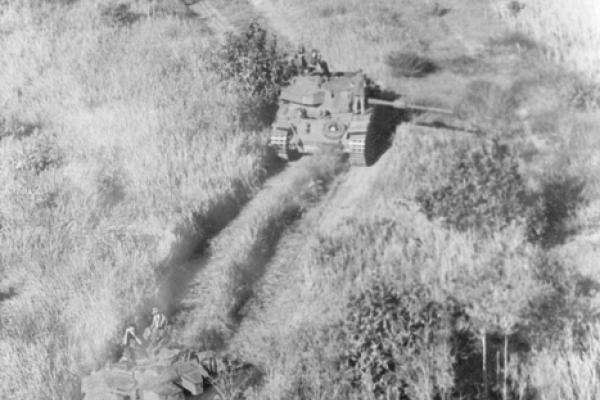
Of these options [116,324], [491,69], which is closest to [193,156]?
[116,324]

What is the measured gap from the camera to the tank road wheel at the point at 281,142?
17.1m

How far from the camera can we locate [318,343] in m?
10.8

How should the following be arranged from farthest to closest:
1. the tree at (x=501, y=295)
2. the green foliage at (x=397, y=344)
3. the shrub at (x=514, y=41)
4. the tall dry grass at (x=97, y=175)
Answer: the shrub at (x=514, y=41), the tall dry grass at (x=97, y=175), the tree at (x=501, y=295), the green foliage at (x=397, y=344)

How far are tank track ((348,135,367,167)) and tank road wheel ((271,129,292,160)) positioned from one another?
1.66 meters

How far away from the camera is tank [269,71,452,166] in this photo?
667 inches

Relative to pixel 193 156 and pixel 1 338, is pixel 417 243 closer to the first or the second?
pixel 193 156

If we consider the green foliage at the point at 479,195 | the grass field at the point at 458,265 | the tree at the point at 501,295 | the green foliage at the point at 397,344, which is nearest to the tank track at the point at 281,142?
the grass field at the point at 458,265

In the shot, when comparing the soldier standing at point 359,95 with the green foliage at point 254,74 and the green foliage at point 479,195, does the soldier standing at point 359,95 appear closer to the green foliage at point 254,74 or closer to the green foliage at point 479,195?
the green foliage at point 254,74

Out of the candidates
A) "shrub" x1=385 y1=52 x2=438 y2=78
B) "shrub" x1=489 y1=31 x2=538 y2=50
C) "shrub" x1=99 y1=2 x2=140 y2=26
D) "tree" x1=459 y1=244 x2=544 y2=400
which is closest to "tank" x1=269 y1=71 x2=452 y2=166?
"shrub" x1=385 y1=52 x2=438 y2=78

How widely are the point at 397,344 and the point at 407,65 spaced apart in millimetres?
13129

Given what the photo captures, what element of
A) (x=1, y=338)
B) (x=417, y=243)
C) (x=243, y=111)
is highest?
(x=243, y=111)

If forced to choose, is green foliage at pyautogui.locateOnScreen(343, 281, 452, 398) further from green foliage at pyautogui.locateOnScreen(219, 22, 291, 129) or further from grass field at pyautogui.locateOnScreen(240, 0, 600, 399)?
green foliage at pyautogui.locateOnScreen(219, 22, 291, 129)

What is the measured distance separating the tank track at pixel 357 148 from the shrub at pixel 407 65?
5.94 m

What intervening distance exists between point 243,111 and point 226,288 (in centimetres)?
755
